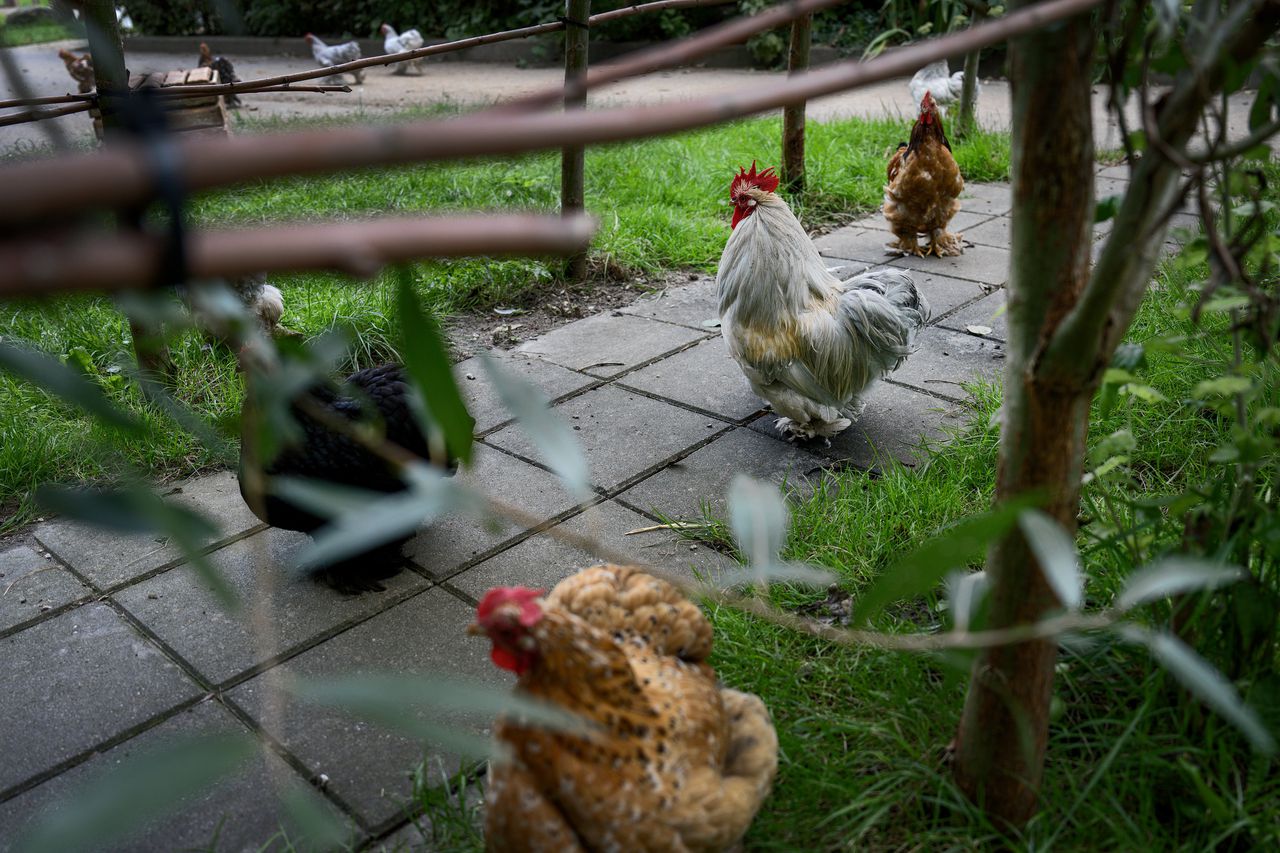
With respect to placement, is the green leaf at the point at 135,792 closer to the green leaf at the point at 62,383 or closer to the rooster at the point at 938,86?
the green leaf at the point at 62,383

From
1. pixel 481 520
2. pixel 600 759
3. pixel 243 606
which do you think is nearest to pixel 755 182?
pixel 481 520

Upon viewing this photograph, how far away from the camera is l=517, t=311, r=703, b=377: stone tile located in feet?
14.1

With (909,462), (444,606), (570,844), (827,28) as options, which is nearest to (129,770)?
(570,844)

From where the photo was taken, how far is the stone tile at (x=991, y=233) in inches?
227

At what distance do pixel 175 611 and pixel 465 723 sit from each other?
39.9 inches

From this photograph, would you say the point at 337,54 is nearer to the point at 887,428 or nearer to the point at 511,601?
the point at 887,428

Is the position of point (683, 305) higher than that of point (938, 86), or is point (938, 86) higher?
point (938, 86)

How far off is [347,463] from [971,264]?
3934mm

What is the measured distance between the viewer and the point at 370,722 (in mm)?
2227

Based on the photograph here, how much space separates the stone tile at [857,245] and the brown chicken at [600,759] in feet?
14.0

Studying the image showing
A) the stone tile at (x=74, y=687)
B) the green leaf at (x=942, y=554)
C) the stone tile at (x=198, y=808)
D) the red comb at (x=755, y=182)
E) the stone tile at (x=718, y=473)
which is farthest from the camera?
the red comb at (x=755, y=182)

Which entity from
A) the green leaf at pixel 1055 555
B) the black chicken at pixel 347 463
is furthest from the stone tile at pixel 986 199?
the green leaf at pixel 1055 555

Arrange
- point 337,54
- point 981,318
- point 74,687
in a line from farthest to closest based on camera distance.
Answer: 1. point 337,54
2. point 981,318
3. point 74,687

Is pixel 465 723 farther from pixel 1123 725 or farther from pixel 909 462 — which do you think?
pixel 909 462
